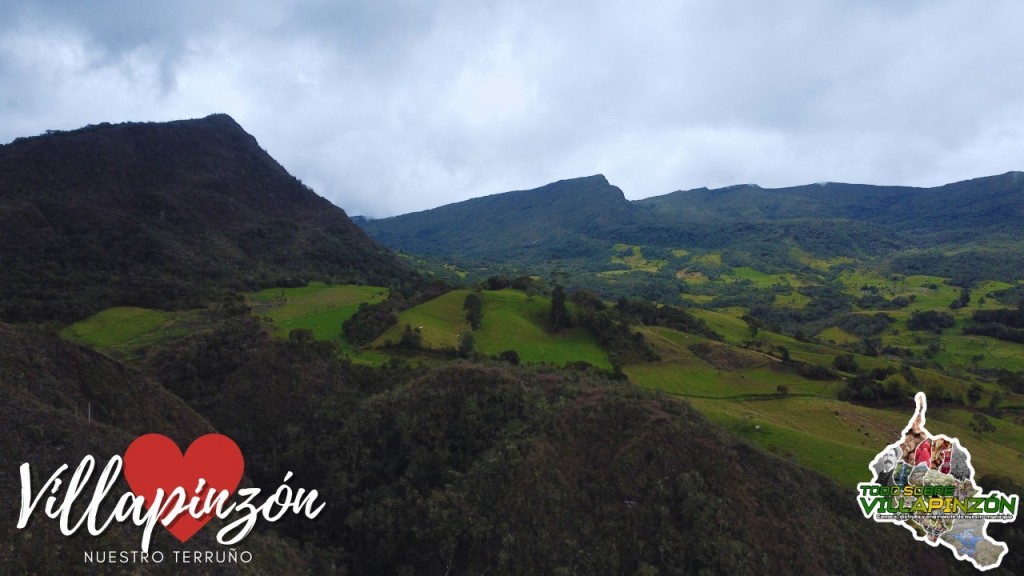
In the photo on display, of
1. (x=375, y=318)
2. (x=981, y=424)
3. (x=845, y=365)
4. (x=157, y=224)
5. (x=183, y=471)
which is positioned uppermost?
(x=157, y=224)

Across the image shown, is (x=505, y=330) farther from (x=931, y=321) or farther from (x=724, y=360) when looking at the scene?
(x=931, y=321)

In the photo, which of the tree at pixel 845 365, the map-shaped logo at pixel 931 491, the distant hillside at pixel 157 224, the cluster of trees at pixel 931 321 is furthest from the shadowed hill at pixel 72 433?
the cluster of trees at pixel 931 321

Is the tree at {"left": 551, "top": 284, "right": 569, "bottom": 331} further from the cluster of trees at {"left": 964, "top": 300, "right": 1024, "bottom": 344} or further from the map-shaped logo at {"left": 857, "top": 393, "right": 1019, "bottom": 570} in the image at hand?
the cluster of trees at {"left": 964, "top": 300, "right": 1024, "bottom": 344}

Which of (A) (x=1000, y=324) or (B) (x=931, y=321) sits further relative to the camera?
(B) (x=931, y=321)

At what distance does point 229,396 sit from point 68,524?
27.6 m

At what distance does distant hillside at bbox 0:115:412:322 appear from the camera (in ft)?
278

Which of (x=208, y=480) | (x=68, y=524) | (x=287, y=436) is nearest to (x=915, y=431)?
(x=208, y=480)

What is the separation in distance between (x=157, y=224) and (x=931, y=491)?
14255 centimetres

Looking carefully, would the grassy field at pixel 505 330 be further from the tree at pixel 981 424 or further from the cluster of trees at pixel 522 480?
the tree at pixel 981 424

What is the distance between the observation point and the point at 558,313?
78.2m

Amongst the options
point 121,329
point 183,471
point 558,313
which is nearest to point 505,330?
point 558,313

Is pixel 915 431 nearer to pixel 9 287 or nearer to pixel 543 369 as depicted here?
pixel 543 369

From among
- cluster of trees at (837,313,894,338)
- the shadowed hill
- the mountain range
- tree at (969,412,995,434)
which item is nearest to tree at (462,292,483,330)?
the mountain range

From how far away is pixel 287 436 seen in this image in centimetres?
4241
